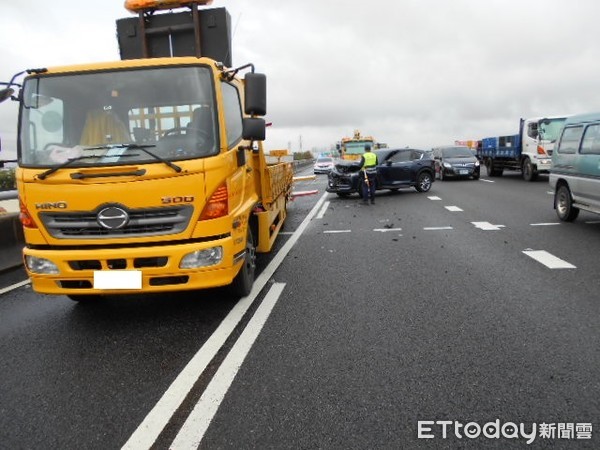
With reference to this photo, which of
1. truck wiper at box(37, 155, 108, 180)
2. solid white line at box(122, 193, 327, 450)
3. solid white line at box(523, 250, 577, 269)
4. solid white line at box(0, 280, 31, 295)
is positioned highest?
truck wiper at box(37, 155, 108, 180)

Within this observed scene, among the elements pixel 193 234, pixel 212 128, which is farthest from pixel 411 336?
pixel 212 128

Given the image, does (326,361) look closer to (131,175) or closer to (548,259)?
(131,175)

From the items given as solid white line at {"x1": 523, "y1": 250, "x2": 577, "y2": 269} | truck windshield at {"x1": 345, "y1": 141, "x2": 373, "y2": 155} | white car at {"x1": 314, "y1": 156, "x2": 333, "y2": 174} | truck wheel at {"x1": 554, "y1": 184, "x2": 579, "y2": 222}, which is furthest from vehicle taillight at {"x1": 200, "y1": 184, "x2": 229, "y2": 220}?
white car at {"x1": 314, "y1": 156, "x2": 333, "y2": 174}

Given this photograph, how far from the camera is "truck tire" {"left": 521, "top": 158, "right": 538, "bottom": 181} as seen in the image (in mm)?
19042

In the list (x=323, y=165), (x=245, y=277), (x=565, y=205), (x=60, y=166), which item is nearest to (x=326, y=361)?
(x=245, y=277)

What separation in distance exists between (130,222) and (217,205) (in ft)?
2.42

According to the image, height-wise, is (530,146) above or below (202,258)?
above

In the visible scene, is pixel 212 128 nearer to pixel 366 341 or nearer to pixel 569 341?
pixel 366 341

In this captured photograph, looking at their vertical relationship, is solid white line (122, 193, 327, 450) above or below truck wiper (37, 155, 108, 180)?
below

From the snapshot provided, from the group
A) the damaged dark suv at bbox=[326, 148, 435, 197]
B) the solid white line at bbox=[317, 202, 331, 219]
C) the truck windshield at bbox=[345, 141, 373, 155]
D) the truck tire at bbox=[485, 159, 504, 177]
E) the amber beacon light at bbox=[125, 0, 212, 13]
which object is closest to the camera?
the amber beacon light at bbox=[125, 0, 212, 13]

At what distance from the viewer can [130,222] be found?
3.94 meters

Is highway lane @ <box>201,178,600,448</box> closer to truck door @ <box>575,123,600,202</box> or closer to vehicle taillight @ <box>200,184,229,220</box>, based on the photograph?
vehicle taillight @ <box>200,184,229,220</box>

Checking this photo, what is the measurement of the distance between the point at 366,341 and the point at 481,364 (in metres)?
0.89

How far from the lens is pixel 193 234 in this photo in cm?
401
